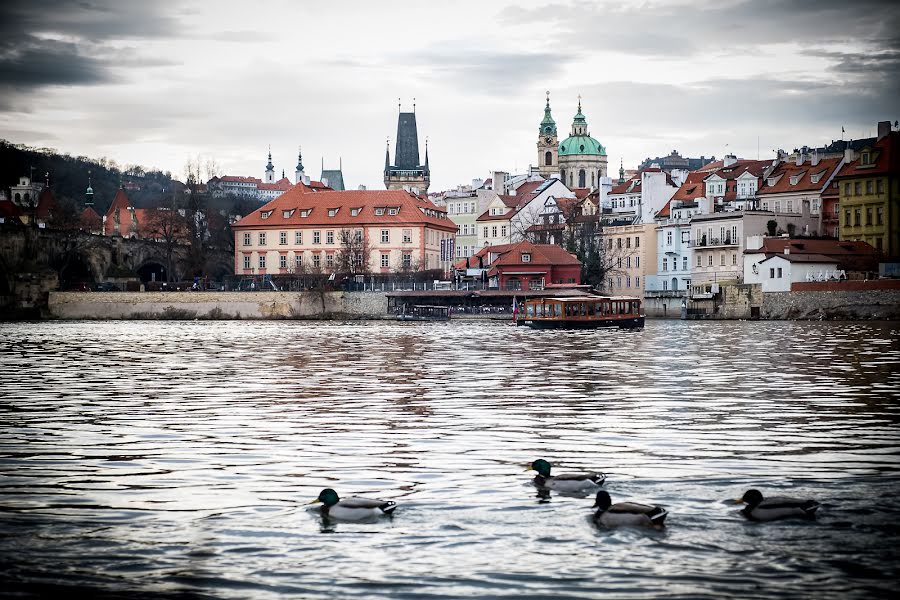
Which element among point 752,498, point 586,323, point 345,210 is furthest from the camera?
point 345,210

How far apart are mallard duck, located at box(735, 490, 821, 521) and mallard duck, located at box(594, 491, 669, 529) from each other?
101 centimetres

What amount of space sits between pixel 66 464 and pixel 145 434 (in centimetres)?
333

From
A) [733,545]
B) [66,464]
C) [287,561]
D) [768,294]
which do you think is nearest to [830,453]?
[733,545]

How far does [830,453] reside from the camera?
706 inches

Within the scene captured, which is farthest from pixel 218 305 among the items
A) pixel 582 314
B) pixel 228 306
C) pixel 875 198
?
pixel 875 198

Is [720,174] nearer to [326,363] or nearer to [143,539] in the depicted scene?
[326,363]

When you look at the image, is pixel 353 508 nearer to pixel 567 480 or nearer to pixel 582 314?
pixel 567 480

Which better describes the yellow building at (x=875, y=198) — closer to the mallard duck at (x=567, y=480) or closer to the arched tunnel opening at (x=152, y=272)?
the arched tunnel opening at (x=152, y=272)

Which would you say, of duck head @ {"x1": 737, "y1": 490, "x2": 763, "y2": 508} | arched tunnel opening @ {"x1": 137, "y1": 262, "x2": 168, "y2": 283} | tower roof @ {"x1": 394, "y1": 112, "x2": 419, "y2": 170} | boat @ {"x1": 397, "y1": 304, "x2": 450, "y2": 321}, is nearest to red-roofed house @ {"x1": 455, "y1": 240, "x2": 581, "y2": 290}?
boat @ {"x1": 397, "y1": 304, "x2": 450, "y2": 321}

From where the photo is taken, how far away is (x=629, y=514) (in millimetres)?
13109

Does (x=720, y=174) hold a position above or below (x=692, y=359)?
above

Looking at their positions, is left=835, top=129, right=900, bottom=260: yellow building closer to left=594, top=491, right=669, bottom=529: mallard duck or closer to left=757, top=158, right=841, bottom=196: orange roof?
left=757, top=158, right=841, bottom=196: orange roof

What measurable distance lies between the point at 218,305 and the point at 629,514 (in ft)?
302

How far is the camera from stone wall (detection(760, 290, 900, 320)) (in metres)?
79.4
